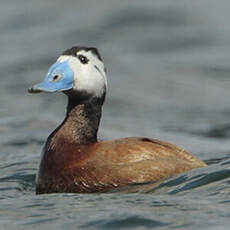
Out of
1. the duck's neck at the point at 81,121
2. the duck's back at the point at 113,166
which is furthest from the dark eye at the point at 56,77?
the duck's back at the point at 113,166

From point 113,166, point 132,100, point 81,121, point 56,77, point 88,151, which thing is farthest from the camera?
point 132,100

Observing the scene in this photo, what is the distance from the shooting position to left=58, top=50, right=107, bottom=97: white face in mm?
8430

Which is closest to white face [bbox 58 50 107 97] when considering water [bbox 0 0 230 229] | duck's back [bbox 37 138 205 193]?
duck's back [bbox 37 138 205 193]

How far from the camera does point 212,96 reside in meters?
15.3

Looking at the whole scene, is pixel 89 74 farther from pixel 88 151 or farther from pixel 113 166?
pixel 113 166

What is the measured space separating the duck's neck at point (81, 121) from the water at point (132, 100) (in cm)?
71

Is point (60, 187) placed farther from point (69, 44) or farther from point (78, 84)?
point (69, 44)

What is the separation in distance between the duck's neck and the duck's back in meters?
0.31

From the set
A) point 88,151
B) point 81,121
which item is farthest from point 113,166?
point 81,121

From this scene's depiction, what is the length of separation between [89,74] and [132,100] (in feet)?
23.1

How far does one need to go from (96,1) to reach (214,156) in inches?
473

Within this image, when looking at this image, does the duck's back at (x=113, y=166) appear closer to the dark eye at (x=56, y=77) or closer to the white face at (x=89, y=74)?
the white face at (x=89, y=74)

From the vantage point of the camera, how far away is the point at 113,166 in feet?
25.5

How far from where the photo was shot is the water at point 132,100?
683 cm
